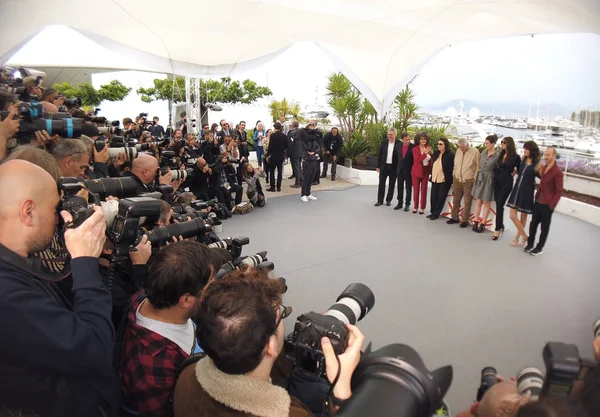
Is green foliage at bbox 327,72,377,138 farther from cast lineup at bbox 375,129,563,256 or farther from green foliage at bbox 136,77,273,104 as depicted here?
green foliage at bbox 136,77,273,104

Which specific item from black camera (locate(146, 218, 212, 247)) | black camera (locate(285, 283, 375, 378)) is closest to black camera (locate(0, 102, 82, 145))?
black camera (locate(146, 218, 212, 247))

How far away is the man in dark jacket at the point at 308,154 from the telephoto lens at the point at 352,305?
6.49 metres

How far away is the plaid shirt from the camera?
4.80 ft

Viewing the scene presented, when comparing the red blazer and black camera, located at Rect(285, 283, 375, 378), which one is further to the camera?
the red blazer

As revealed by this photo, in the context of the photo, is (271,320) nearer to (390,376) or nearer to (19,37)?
(390,376)

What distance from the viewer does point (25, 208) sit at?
1199mm

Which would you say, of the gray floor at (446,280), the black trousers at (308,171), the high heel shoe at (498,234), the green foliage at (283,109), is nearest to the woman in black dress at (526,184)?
the high heel shoe at (498,234)

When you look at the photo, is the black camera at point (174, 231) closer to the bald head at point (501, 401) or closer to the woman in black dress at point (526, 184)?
the bald head at point (501, 401)

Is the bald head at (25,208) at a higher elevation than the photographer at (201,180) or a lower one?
higher

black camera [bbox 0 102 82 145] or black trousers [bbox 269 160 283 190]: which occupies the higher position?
black camera [bbox 0 102 82 145]

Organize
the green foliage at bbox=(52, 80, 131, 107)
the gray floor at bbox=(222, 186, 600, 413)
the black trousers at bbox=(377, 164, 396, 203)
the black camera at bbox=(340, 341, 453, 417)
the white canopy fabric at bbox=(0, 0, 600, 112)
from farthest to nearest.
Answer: the green foliage at bbox=(52, 80, 131, 107), the black trousers at bbox=(377, 164, 396, 203), the white canopy fabric at bbox=(0, 0, 600, 112), the gray floor at bbox=(222, 186, 600, 413), the black camera at bbox=(340, 341, 453, 417)

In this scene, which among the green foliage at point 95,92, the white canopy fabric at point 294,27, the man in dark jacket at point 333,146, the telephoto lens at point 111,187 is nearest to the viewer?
the telephoto lens at point 111,187

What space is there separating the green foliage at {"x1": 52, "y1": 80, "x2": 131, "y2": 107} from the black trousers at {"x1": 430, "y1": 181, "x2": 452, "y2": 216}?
1691 centimetres

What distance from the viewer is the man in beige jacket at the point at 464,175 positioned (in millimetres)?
6084
